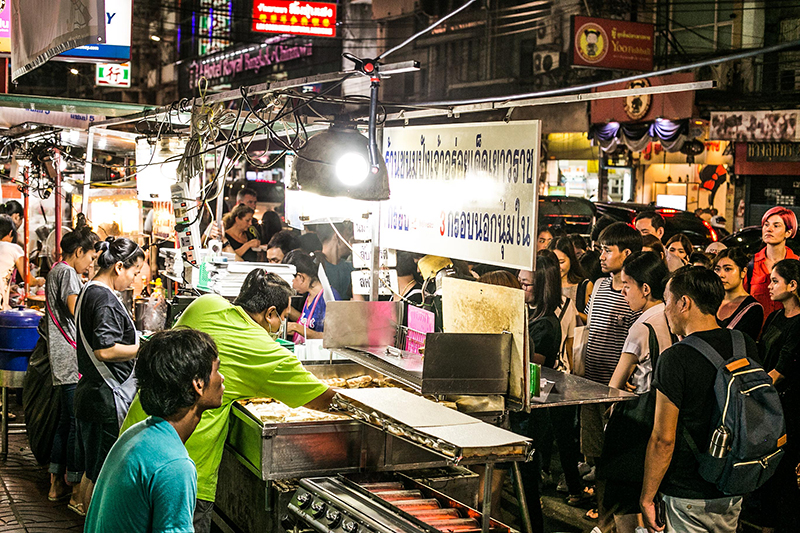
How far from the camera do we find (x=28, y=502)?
7164mm

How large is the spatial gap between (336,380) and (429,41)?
2452 centimetres

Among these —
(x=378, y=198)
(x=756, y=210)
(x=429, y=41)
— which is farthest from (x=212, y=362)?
(x=429, y=41)

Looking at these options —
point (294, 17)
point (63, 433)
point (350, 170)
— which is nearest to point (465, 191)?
point (350, 170)

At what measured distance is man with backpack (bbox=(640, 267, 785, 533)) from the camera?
4316mm

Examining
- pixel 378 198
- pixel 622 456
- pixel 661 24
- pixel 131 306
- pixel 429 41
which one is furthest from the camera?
pixel 429 41

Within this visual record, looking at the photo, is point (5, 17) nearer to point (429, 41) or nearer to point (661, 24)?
point (661, 24)

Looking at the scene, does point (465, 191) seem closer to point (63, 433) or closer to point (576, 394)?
point (576, 394)

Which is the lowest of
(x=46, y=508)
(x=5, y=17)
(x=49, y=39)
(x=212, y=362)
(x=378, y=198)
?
(x=46, y=508)

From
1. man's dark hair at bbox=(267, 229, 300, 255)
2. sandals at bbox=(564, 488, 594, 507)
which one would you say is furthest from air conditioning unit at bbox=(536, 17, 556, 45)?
sandals at bbox=(564, 488, 594, 507)

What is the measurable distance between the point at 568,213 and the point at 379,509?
12859mm

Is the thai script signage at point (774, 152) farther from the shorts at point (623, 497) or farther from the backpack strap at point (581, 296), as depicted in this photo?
the shorts at point (623, 497)

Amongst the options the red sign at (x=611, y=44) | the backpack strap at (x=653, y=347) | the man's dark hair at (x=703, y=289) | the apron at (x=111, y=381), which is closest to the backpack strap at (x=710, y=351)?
the man's dark hair at (x=703, y=289)

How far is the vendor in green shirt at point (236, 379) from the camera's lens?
479 cm

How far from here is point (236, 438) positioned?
5254 mm
